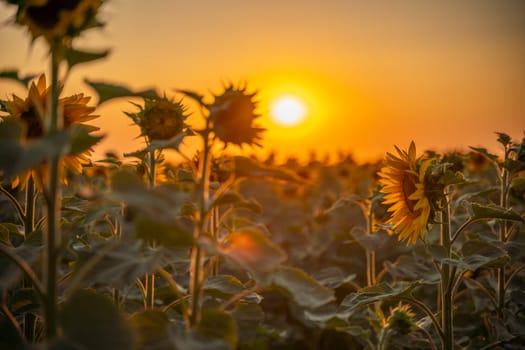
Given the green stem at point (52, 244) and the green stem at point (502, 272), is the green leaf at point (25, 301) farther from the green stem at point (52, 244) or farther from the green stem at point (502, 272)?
the green stem at point (502, 272)

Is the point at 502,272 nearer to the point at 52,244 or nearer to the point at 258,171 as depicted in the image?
the point at 258,171

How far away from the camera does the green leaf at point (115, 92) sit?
113 cm

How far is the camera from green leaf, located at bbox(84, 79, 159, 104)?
3.72 feet

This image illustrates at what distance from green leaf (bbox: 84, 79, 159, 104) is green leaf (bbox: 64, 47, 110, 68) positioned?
0.05 m

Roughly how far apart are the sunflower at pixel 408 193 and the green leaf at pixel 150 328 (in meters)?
1.29

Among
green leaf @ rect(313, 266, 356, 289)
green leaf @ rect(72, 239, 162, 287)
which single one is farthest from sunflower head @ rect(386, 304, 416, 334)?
green leaf @ rect(72, 239, 162, 287)

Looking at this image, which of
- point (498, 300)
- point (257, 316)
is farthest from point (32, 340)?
point (498, 300)

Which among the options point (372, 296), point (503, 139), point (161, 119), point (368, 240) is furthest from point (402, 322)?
point (161, 119)

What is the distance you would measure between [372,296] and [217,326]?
1.01m

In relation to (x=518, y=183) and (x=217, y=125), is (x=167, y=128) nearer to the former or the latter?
(x=217, y=125)

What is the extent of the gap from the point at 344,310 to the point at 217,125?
3.42ft

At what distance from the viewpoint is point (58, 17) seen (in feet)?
3.69

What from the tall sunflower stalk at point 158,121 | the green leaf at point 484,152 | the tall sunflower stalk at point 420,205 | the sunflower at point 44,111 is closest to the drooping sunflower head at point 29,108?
the sunflower at point 44,111

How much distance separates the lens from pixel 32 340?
6.22ft
